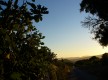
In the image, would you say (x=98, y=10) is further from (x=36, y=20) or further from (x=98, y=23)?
(x=36, y=20)

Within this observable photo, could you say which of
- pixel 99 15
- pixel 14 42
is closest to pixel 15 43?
pixel 14 42

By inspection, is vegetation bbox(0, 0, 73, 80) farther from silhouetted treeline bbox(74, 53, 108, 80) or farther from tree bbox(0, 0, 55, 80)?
silhouetted treeline bbox(74, 53, 108, 80)

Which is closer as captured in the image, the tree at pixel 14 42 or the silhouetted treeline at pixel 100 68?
the tree at pixel 14 42

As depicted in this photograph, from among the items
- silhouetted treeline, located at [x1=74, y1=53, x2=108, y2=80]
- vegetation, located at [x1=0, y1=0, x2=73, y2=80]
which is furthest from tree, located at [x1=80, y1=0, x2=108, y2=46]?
vegetation, located at [x1=0, y1=0, x2=73, y2=80]

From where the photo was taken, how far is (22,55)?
4539 millimetres

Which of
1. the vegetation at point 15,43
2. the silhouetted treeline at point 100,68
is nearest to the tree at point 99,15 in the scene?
the silhouetted treeline at point 100,68

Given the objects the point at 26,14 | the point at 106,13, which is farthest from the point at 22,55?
the point at 106,13

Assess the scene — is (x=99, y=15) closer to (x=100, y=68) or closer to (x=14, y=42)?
(x=100, y=68)

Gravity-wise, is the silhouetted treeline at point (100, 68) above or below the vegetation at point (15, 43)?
above

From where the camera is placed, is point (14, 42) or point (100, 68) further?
point (100, 68)

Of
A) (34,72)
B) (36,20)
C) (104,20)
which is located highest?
(104,20)

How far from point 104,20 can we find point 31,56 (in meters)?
28.9

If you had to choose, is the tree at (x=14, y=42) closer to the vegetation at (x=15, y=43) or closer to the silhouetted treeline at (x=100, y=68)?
the vegetation at (x=15, y=43)

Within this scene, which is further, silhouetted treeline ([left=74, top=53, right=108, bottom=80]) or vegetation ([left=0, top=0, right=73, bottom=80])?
silhouetted treeline ([left=74, top=53, right=108, bottom=80])
